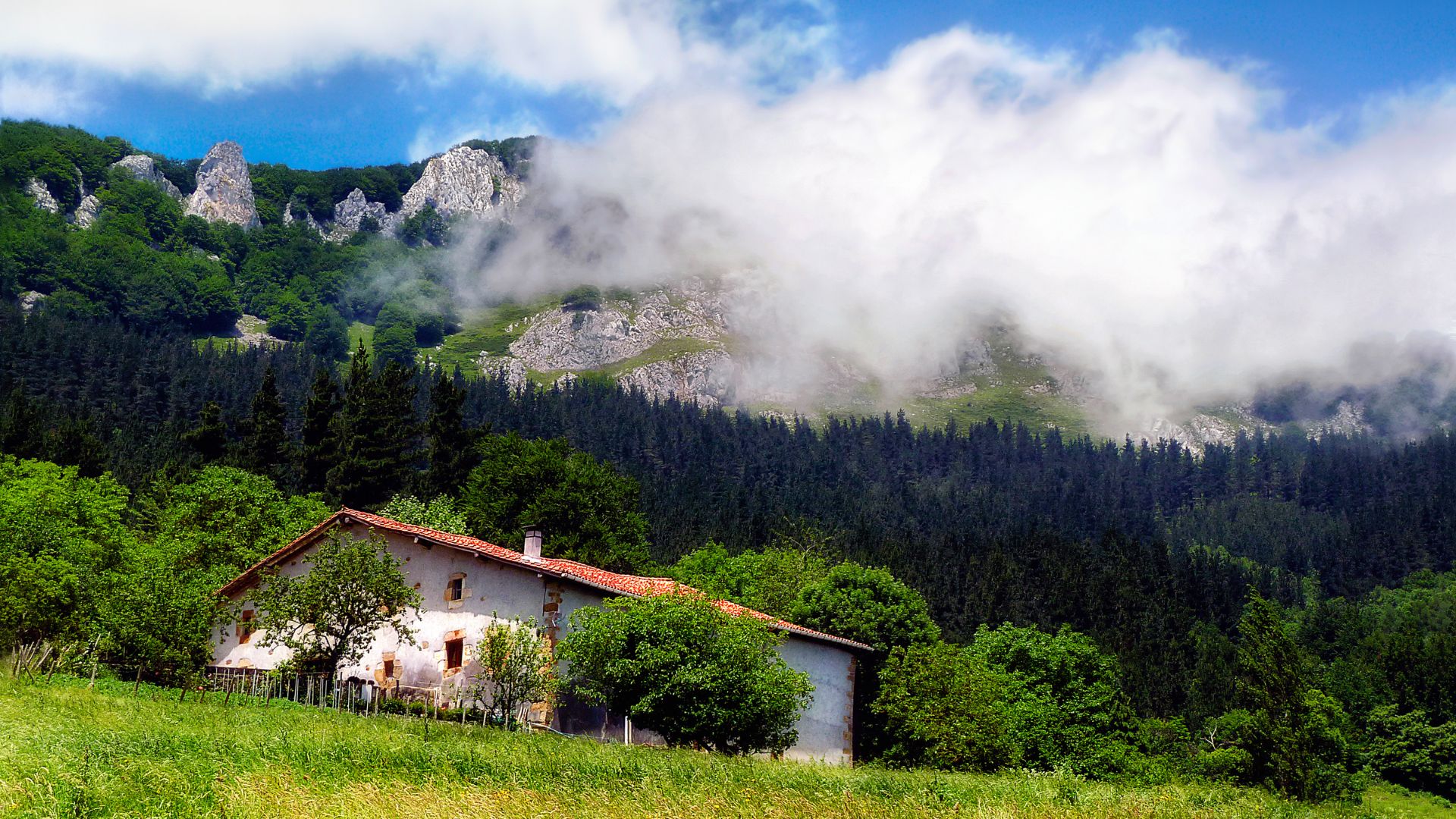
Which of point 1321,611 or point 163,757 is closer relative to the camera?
point 163,757

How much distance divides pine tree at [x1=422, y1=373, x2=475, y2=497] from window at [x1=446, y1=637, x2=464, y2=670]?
50660 millimetres

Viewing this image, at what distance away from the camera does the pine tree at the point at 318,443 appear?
86438mm

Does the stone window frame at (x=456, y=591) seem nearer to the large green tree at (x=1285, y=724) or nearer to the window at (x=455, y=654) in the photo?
the window at (x=455, y=654)

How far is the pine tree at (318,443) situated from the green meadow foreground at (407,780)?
192 feet

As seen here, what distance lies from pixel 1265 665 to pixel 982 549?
68849 millimetres

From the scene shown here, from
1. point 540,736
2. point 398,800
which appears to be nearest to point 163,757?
point 398,800

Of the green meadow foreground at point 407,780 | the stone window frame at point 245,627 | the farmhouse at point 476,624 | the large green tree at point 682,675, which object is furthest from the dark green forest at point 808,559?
the green meadow foreground at point 407,780

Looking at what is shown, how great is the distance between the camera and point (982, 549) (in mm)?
138250

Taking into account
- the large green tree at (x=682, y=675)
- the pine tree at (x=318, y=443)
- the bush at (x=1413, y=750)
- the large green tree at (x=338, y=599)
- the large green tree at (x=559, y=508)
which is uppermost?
the pine tree at (x=318, y=443)

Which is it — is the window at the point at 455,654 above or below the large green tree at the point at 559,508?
below

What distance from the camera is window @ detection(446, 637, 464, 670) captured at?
38938mm

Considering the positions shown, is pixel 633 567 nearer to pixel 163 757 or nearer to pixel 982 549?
pixel 163 757

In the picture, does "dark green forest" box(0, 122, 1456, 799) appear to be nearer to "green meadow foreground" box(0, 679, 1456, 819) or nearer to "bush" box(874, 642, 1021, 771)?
"bush" box(874, 642, 1021, 771)

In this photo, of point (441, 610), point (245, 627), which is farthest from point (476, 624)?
point (245, 627)
